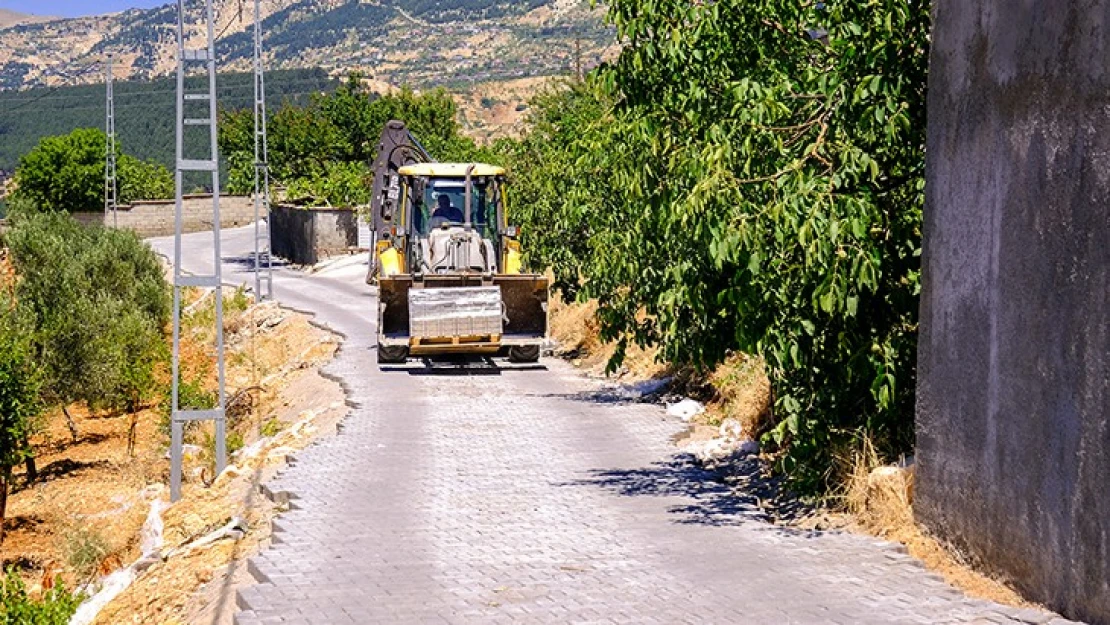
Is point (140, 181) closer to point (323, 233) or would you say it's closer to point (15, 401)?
point (323, 233)

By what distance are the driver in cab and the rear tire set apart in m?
2.72

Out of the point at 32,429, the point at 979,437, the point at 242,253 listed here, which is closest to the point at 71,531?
the point at 32,429

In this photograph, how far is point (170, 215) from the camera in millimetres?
73625

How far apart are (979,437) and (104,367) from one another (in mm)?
23498

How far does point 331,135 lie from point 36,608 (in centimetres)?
5424

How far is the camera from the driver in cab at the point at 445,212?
1041 inches

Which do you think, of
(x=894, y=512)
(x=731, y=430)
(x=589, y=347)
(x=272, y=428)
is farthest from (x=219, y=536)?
(x=589, y=347)

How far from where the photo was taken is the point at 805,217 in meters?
11.2

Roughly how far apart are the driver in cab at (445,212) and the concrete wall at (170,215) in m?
46.4

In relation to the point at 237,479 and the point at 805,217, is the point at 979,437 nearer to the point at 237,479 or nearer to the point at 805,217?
the point at 805,217

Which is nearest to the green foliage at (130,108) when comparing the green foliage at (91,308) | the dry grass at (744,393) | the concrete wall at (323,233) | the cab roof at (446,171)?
the concrete wall at (323,233)

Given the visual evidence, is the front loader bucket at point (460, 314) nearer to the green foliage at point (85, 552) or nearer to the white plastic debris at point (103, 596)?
the green foliage at point (85, 552)

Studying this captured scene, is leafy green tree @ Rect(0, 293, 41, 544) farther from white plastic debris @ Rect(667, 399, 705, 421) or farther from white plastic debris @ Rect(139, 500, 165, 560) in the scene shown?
white plastic debris @ Rect(667, 399, 705, 421)

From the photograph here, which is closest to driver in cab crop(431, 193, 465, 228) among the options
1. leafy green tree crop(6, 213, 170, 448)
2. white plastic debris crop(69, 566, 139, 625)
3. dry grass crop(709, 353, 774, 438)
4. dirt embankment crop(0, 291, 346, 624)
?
dirt embankment crop(0, 291, 346, 624)
